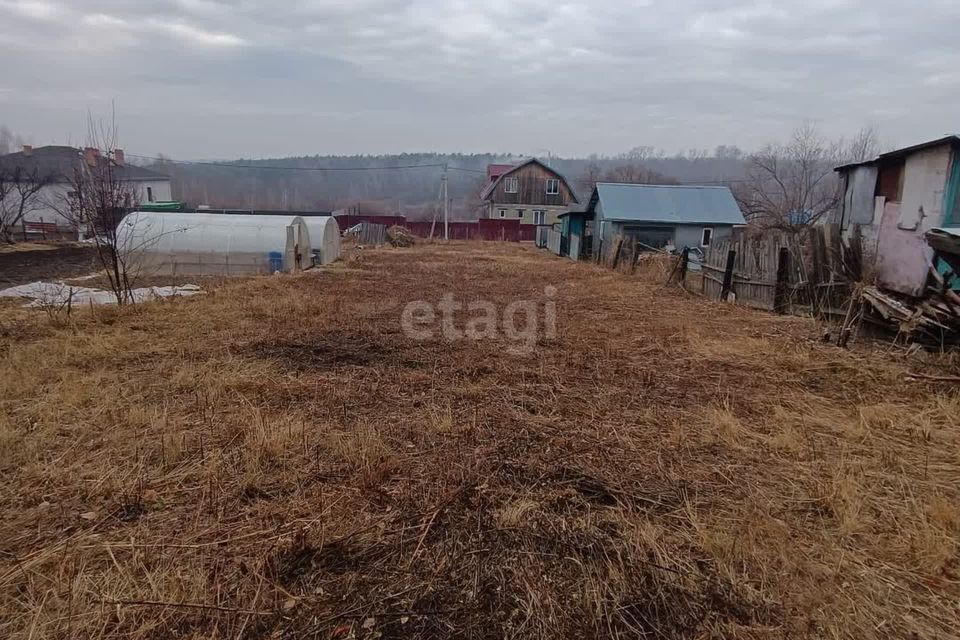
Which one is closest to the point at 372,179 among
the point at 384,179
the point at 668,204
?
the point at 384,179

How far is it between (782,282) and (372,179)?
385ft

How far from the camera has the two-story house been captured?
152ft

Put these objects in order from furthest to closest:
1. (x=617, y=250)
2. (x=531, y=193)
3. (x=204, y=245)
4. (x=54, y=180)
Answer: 1. (x=531, y=193)
2. (x=54, y=180)
3. (x=617, y=250)
4. (x=204, y=245)

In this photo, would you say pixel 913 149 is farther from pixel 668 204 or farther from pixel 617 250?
pixel 668 204

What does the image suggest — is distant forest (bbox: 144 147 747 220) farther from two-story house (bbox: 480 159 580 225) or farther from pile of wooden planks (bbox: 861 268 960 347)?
pile of wooden planks (bbox: 861 268 960 347)

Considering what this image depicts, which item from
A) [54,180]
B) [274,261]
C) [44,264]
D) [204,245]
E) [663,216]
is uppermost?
[54,180]

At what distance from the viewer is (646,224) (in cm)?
2150

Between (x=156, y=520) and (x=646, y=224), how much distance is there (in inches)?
846

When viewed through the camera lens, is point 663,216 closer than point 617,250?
No

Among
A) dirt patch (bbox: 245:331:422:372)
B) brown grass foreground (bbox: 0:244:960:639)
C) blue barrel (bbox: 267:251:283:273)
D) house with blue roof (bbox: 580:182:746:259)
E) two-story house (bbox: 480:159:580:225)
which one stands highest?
two-story house (bbox: 480:159:580:225)

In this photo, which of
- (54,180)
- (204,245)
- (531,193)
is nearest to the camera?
(204,245)

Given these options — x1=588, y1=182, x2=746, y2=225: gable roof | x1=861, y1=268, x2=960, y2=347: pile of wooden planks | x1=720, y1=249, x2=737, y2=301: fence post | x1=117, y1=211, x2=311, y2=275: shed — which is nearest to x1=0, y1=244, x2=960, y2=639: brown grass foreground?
x1=861, y1=268, x2=960, y2=347: pile of wooden planks

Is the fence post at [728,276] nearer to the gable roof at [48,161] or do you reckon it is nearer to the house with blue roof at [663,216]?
the house with blue roof at [663,216]

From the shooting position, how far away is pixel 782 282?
9.28 m
